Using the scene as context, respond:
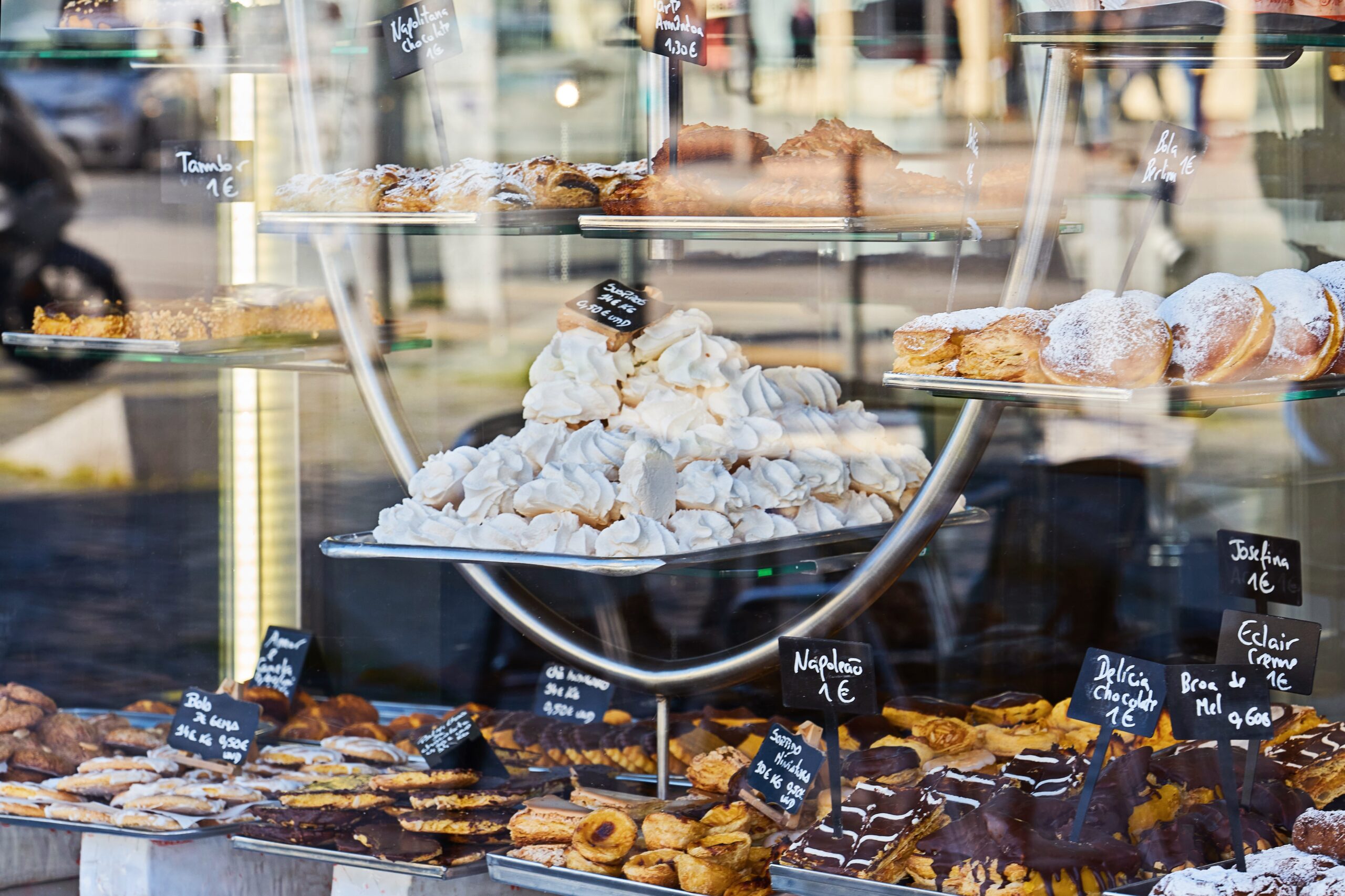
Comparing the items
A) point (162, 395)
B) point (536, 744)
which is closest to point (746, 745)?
point (536, 744)

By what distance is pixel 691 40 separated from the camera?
2535 mm

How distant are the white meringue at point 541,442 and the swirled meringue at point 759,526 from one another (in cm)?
31

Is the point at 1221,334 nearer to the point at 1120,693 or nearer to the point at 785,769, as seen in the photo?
the point at 1120,693

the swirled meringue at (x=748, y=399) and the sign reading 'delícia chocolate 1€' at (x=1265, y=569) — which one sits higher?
the swirled meringue at (x=748, y=399)

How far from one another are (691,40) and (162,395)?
1684mm

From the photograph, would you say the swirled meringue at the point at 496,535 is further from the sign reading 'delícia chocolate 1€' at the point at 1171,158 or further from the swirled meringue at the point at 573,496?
the sign reading 'delícia chocolate 1€' at the point at 1171,158

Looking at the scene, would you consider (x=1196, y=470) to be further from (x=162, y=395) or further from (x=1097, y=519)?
(x=162, y=395)

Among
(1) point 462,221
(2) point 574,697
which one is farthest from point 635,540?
(2) point 574,697

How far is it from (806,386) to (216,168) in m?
1.37

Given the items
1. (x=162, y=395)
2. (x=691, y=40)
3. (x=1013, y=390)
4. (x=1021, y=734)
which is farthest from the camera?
(x=162, y=395)

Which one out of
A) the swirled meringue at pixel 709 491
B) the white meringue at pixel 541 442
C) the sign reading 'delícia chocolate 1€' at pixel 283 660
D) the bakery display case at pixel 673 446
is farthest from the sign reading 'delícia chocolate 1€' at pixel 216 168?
the swirled meringue at pixel 709 491

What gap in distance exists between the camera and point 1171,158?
2203 millimetres

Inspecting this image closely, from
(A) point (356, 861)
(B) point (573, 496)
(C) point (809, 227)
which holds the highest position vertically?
(C) point (809, 227)

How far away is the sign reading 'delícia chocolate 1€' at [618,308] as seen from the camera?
2.36m
